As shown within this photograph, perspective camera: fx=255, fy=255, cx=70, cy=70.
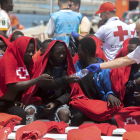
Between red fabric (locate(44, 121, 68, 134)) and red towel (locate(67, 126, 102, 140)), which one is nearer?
red towel (locate(67, 126, 102, 140))

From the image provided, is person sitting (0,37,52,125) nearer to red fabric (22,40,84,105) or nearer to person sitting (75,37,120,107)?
red fabric (22,40,84,105)

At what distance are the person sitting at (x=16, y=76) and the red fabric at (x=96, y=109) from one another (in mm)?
518

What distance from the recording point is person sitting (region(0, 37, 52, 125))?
280cm

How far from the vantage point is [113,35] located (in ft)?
14.8

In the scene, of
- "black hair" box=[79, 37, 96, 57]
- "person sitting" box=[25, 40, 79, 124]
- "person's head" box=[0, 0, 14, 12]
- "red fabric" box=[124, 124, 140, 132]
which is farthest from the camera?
"person's head" box=[0, 0, 14, 12]

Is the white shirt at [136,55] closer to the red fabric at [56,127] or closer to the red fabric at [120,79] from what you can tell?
the red fabric at [120,79]

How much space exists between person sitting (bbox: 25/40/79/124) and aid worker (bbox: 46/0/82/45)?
156cm

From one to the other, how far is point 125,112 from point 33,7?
173 ft

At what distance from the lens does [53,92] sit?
10.5 feet

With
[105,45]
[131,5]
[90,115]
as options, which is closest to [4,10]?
[105,45]

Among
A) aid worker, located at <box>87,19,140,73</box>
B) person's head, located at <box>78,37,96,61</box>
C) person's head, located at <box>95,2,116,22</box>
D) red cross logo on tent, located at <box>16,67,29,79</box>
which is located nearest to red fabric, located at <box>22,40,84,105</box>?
red cross logo on tent, located at <box>16,67,29,79</box>

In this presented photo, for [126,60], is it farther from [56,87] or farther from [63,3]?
[63,3]

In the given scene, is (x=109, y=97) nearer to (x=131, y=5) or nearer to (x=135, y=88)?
(x=135, y=88)

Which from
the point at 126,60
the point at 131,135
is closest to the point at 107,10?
the point at 126,60
